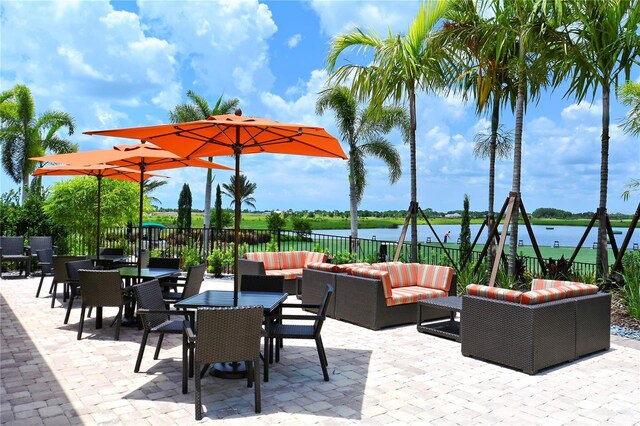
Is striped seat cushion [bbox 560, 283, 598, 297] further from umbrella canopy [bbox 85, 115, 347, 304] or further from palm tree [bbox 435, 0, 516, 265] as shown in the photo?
palm tree [bbox 435, 0, 516, 265]

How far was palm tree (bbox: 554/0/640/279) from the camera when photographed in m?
8.53

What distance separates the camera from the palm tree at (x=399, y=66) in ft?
32.9

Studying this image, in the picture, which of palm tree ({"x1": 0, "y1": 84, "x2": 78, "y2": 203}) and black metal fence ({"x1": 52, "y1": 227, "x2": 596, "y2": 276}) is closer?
black metal fence ({"x1": 52, "y1": 227, "x2": 596, "y2": 276})

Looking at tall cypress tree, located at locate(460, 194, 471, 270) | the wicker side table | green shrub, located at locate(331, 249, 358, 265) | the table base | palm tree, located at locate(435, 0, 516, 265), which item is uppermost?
palm tree, located at locate(435, 0, 516, 265)

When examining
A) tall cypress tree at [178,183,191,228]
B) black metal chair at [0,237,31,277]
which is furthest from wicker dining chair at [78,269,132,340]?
tall cypress tree at [178,183,191,228]

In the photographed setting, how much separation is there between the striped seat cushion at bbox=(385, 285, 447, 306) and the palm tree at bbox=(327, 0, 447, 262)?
→ 2.71 m

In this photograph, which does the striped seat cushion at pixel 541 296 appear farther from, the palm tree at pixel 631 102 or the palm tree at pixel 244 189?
the palm tree at pixel 244 189

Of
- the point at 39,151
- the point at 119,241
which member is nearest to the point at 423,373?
the point at 119,241

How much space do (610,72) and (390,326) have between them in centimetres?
655

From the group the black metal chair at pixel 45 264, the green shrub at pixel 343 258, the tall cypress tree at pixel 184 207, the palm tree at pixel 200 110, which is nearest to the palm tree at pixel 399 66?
the green shrub at pixel 343 258

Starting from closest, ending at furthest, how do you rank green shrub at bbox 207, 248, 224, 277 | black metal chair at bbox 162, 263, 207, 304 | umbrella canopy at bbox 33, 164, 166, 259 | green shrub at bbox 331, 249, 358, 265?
black metal chair at bbox 162, 263, 207, 304
umbrella canopy at bbox 33, 164, 166, 259
green shrub at bbox 331, 249, 358, 265
green shrub at bbox 207, 248, 224, 277

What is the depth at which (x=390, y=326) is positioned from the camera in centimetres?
705

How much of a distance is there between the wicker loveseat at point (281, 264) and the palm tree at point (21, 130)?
67.0 ft

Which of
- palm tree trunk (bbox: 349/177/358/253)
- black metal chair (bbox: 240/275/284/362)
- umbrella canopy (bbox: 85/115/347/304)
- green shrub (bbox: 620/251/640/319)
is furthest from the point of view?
palm tree trunk (bbox: 349/177/358/253)
